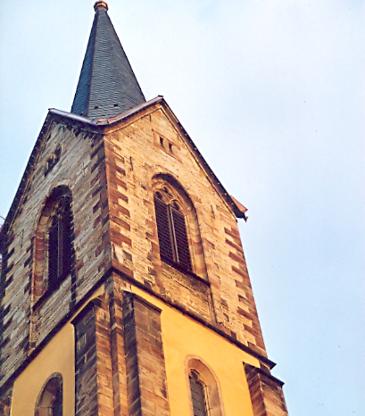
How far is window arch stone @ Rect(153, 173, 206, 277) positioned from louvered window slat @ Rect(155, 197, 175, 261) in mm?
40

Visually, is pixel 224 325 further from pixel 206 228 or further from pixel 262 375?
pixel 206 228

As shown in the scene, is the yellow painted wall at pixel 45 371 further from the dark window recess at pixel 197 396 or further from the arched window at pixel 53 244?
the dark window recess at pixel 197 396

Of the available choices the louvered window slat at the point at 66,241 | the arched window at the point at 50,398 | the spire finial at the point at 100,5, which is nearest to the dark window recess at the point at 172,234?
the louvered window slat at the point at 66,241

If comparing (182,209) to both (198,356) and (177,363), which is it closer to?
(198,356)

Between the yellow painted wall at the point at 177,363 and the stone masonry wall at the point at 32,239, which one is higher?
the stone masonry wall at the point at 32,239

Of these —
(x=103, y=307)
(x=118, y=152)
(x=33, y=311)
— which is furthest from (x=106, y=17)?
(x=103, y=307)

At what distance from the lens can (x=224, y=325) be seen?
2578cm

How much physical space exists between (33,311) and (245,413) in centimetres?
572

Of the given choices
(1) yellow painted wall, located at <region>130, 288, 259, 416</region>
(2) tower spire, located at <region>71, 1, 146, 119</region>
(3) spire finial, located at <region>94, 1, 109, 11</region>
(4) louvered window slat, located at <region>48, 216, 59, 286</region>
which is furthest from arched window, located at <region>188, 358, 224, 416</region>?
(3) spire finial, located at <region>94, 1, 109, 11</region>

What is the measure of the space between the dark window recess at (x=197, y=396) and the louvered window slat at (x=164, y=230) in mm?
3426

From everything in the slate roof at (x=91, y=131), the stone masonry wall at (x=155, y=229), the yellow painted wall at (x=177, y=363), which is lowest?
the yellow painted wall at (x=177, y=363)

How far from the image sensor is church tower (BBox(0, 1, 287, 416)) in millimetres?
22188

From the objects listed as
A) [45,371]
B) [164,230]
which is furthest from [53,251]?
[45,371]

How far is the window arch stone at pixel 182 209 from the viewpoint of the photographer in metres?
27.7
